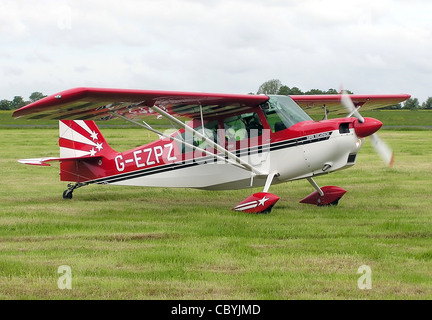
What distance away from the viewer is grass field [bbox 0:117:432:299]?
6.16 meters

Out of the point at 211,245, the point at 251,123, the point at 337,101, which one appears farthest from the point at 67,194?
the point at 337,101

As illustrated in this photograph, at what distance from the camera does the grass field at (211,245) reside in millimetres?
6156

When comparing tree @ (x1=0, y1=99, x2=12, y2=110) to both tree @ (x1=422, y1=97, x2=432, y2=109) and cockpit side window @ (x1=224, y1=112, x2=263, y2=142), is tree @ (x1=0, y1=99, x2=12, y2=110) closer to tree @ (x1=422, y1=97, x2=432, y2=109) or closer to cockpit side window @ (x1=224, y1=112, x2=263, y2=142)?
tree @ (x1=422, y1=97, x2=432, y2=109)

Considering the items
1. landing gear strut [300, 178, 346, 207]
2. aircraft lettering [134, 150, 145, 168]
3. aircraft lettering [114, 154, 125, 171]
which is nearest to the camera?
landing gear strut [300, 178, 346, 207]

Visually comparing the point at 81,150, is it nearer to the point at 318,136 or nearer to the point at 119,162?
the point at 119,162

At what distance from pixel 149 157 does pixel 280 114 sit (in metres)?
3.09

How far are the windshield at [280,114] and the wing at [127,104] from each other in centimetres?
21

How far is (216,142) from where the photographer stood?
39.5ft

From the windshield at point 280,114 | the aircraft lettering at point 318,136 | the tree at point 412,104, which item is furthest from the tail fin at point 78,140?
the tree at point 412,104

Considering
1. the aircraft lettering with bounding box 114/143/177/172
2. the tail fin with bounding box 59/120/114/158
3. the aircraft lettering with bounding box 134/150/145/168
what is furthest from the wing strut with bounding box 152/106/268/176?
the tail fin with bounding box 59/120/114/158

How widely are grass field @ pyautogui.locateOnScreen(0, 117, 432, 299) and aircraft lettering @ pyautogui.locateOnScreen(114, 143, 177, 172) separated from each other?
0.83m

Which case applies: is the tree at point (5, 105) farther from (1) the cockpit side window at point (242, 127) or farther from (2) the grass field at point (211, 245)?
(1) the cockpit side window at point (242, 127)

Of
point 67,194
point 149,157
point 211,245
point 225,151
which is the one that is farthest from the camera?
point 67,194

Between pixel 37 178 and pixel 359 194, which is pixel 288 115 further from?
pixel 37 178
